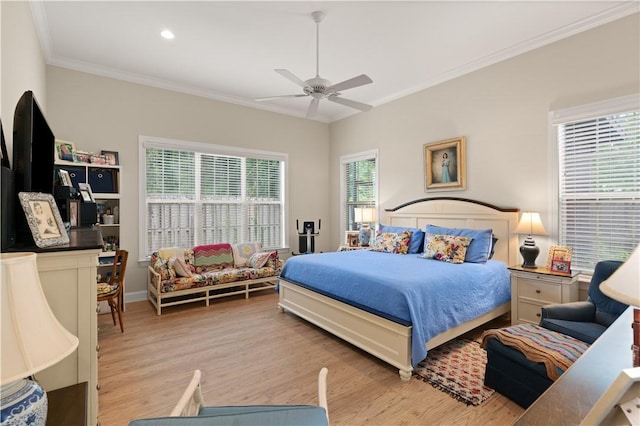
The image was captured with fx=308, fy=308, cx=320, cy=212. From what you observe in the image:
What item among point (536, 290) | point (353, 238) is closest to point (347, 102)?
point (353, 238)

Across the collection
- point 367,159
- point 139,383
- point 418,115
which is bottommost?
point 139,383

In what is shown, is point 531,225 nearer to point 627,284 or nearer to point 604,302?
point 604,302

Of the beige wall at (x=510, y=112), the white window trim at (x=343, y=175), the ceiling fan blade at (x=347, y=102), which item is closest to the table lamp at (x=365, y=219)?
the beige wall at (x=510, y=112)

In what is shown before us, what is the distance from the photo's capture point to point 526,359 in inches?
79.1

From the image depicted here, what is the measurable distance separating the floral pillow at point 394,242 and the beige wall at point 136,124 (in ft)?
6.78

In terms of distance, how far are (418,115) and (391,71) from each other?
34.5 inches

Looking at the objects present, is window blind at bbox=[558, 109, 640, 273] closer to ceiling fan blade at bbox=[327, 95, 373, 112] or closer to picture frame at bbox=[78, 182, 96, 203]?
ceiling fan blade at bbox=[327, 95, 373, 112]

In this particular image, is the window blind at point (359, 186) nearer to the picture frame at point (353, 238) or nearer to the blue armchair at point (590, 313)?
the picture frame at point (353, 238)

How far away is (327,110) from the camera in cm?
590

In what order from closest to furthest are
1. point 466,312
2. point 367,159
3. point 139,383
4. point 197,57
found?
point 139,383 → point 466,312 → point 197,57 → point 367,159

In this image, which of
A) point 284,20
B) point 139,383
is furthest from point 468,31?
point 139,383

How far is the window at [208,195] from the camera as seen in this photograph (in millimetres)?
4566

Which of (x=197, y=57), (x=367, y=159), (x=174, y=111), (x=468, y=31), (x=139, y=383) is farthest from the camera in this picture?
(x=367, y=159)

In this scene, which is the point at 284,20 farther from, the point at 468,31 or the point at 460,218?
the point at 460,218
